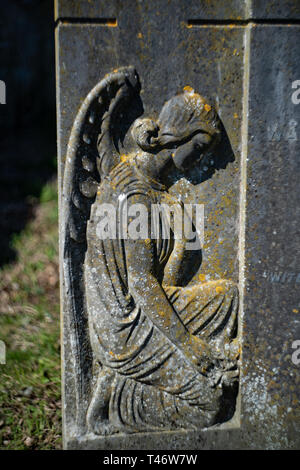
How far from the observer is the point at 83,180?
7.18 feet

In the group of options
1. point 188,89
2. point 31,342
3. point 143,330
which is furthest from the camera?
point 31,342

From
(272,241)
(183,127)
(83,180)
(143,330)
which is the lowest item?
(143,330)

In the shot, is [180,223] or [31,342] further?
[31,342]

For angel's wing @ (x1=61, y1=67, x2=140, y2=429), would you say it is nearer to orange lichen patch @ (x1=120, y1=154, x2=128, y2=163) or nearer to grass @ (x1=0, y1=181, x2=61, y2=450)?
orange lichen patch @ (x1=120, y1=154, x2=128, y2=163)

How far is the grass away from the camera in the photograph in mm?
2844

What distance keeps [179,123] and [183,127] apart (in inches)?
1.0

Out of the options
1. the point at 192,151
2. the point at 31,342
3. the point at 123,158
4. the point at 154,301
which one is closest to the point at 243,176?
the point at 192,151

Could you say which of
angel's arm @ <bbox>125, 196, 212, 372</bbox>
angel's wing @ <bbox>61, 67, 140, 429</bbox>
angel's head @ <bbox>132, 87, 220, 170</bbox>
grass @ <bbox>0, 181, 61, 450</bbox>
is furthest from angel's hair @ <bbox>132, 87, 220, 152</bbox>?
grass @ <bbox>0, 181, 61, 450</bbox>

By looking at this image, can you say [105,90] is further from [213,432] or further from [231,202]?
[213,432]

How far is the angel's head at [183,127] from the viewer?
7.07 feet

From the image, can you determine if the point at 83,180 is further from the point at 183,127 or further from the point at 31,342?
the point at 31,342
